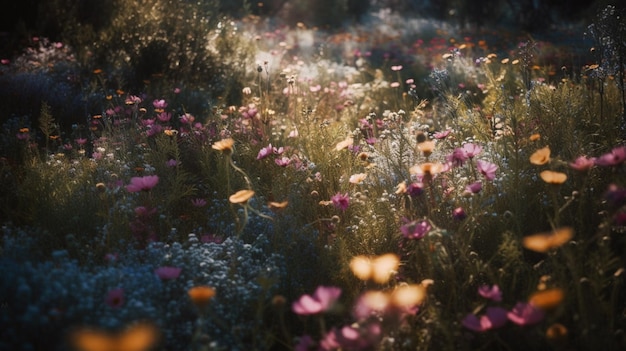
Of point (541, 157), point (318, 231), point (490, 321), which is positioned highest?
point (541, 157)

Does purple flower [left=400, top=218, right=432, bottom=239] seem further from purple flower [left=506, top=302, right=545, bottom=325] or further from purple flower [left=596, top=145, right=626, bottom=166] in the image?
purple flower [left=596, top=145, right=626, bottom=166]

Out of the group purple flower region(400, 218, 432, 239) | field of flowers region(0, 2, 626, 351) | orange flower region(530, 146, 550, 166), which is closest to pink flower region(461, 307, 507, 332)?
field of flowers region(0, 2, 626, 351)

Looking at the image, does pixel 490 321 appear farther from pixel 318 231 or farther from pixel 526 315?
pixel 318 231

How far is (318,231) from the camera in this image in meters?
2.61

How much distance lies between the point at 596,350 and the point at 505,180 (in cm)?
107

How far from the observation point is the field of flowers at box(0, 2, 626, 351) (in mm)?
1750

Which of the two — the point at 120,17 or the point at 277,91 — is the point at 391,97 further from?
the point at 120,17

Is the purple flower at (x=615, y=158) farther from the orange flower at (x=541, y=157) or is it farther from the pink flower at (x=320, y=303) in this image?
the pink flower at (x=320, y=303)

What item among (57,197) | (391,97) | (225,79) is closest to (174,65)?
(225,79)

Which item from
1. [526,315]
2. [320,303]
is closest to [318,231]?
[320,303]

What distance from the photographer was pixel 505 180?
2.65 meters

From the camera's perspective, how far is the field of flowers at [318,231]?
1.75 metres

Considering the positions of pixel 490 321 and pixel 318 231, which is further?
pixel 318 231

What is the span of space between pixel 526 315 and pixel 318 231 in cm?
118
